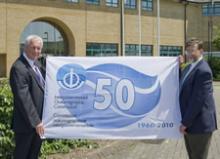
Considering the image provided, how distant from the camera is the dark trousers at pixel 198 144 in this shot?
21.3ft

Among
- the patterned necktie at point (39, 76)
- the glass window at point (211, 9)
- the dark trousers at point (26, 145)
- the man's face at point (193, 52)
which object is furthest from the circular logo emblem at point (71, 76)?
the glass window at point (211, 9)

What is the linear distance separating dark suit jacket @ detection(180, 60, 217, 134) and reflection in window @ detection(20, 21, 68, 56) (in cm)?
4948

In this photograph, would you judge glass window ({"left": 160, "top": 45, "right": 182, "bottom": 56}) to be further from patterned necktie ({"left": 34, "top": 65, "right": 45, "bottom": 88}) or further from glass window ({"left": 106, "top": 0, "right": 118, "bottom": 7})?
patterned necktie ({"left": 34, "top": 65, "right": 45, "bottom": 88})

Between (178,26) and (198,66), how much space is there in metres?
67.2

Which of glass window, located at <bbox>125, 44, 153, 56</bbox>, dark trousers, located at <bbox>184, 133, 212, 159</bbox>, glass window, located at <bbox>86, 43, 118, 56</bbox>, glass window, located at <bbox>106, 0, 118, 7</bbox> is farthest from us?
glass window, located at <bbox>125, 44, 153, 56</bbox>

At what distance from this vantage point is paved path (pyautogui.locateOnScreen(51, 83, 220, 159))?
957 cm

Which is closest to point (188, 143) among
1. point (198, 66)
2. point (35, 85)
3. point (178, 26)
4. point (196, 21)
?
point (198, 66)

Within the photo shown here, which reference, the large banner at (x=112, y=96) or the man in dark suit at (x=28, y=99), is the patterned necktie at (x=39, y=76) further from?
the large banner at (x=112, y=96)

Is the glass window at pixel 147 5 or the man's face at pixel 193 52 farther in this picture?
the glass window at pixel 147 5

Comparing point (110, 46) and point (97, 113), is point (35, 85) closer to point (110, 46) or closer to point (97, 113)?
point (97, 113)

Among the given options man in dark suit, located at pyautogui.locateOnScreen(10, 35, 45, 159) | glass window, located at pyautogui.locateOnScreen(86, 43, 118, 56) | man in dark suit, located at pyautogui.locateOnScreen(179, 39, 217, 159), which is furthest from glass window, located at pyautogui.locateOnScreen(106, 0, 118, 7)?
man in dark suit, located at pyautogui.locateOnScreen(179, 39, 217, 159)

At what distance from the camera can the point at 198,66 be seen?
250 inches

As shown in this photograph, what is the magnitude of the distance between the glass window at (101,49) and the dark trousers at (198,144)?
2083 inches

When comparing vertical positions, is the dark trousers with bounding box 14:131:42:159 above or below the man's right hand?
below
